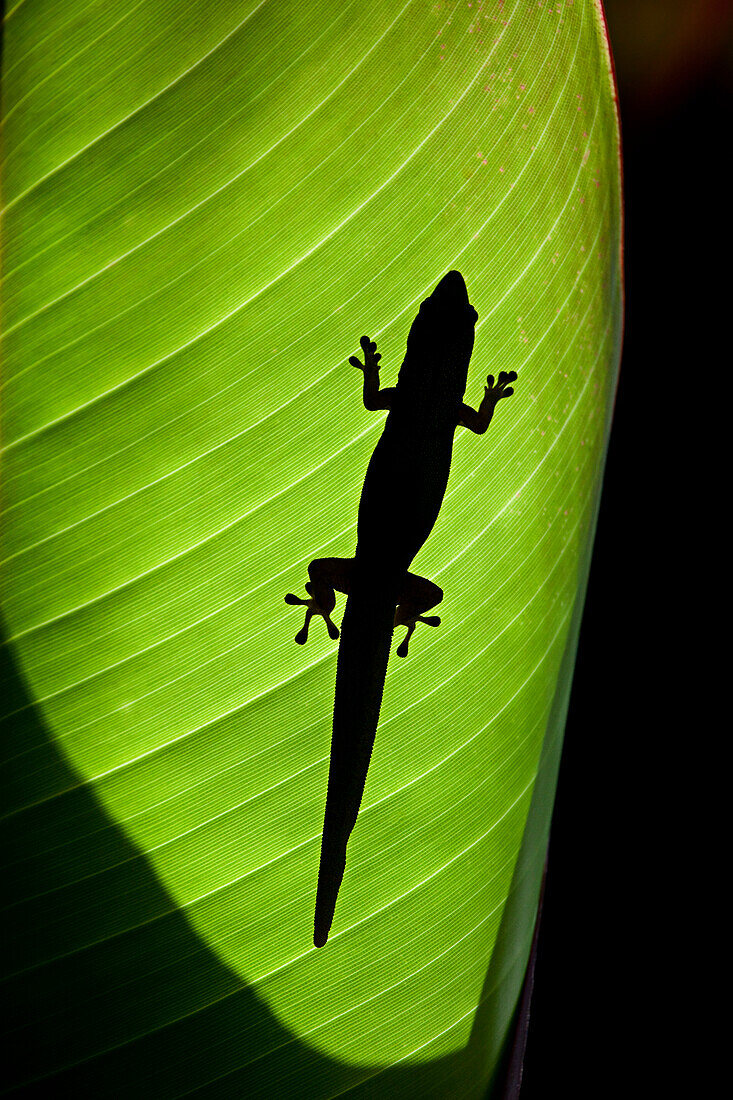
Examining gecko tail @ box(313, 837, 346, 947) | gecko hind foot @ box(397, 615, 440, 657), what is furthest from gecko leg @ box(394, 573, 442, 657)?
gecko tail @ box(313, 837, 346, 947)

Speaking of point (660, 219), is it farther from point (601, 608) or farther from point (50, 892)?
point (50, 892)

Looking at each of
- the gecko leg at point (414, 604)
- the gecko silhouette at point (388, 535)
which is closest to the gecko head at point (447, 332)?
the gecko silhouette at point (388, 535)

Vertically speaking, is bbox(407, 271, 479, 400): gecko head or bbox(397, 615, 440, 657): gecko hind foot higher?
bbox(407, 271, 479, 400): gecko head

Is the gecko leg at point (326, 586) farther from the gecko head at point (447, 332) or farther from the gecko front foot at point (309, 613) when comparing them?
the gecko head at point (447, 332)

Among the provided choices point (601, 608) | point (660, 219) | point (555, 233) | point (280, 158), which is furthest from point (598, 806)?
point (280, 158)

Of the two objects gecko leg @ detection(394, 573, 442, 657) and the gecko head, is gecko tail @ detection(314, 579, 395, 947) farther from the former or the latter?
the gecko head

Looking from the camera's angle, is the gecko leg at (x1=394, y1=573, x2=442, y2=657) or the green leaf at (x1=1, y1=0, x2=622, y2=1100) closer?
the green leaf at (x1=1, y1=0, x2=622, y2=1100)
